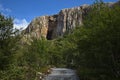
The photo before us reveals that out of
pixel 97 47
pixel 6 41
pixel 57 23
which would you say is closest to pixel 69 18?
pixel 57 23

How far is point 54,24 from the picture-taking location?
385 ft

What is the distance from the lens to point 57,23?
378ft

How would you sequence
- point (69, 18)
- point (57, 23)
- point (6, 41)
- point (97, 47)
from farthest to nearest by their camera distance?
point (57, 23) < point (69, 18) < point (6, 41) < point (97, 47)

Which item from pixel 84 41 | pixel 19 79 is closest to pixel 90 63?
pixel 84 41

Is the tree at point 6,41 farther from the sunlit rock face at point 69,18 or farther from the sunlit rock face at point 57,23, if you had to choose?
the sunlit rock face at point 69,18

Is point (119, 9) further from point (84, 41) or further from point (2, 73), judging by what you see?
point (2, 73)

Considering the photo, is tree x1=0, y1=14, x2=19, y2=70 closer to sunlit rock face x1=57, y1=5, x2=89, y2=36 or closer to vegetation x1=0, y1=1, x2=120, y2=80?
vegetation x1=0, y1=1, x2=120, y2=80

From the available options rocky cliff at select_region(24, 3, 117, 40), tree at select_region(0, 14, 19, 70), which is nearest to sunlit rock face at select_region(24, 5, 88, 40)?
rocky cliff at select_region(24, 3, 117, 40)

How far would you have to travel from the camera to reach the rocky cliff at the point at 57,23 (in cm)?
10529

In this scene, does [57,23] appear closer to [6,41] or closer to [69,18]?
[69,18]

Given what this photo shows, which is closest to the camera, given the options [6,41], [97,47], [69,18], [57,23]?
[97,47]

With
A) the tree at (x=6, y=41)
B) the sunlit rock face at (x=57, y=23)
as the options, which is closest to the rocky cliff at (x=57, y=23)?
the sunlit rock face at (x=57, y=23)

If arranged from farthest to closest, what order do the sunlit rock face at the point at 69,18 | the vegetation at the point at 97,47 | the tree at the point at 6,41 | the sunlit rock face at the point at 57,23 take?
the sunlit rock face at the point at 57,23, the sunlit rock face at the point at 69,18, the tree at the point at 6,41, the vegetation at the point at 97,47

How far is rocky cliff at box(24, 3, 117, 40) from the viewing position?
10529cm
